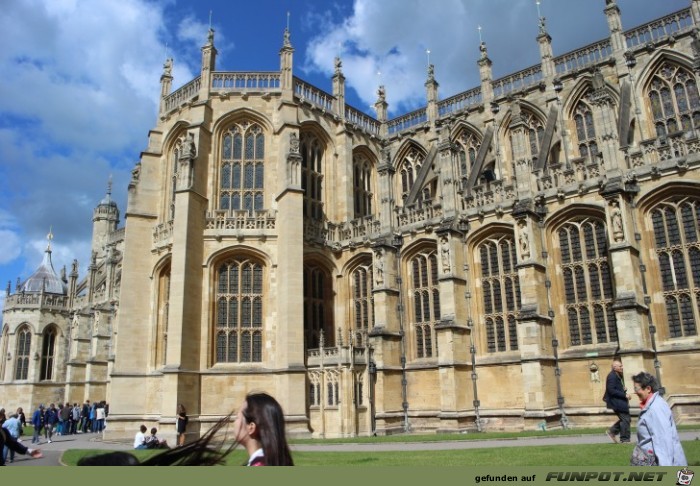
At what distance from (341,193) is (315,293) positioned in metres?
5.55

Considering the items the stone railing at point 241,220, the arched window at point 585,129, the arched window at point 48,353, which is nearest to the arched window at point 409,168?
the arched window at point 585,129

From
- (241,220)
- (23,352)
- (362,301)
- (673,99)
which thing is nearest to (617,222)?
(673,99)

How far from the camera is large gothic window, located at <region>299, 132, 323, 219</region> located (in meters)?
29.5

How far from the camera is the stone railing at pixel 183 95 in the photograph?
28.5m

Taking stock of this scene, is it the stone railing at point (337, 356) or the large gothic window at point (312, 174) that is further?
the large gothic window at point (312, 174)

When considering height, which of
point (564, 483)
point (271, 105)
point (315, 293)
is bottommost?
point (564, 483)

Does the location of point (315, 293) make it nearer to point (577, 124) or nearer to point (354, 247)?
point (354, 247)

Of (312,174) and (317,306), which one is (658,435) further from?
(312,174)

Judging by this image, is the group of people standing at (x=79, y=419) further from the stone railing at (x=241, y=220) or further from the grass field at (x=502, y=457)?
the grass field at (x=502, y=457)

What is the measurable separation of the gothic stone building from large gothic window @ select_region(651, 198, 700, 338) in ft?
0.22

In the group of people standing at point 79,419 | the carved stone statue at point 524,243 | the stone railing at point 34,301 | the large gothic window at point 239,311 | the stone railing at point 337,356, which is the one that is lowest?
the group of people standing at point 79,419

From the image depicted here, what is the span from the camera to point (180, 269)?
24.3 m

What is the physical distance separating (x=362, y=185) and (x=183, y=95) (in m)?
10.6

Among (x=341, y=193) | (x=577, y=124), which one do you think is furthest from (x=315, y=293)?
(x=577, y=124)
